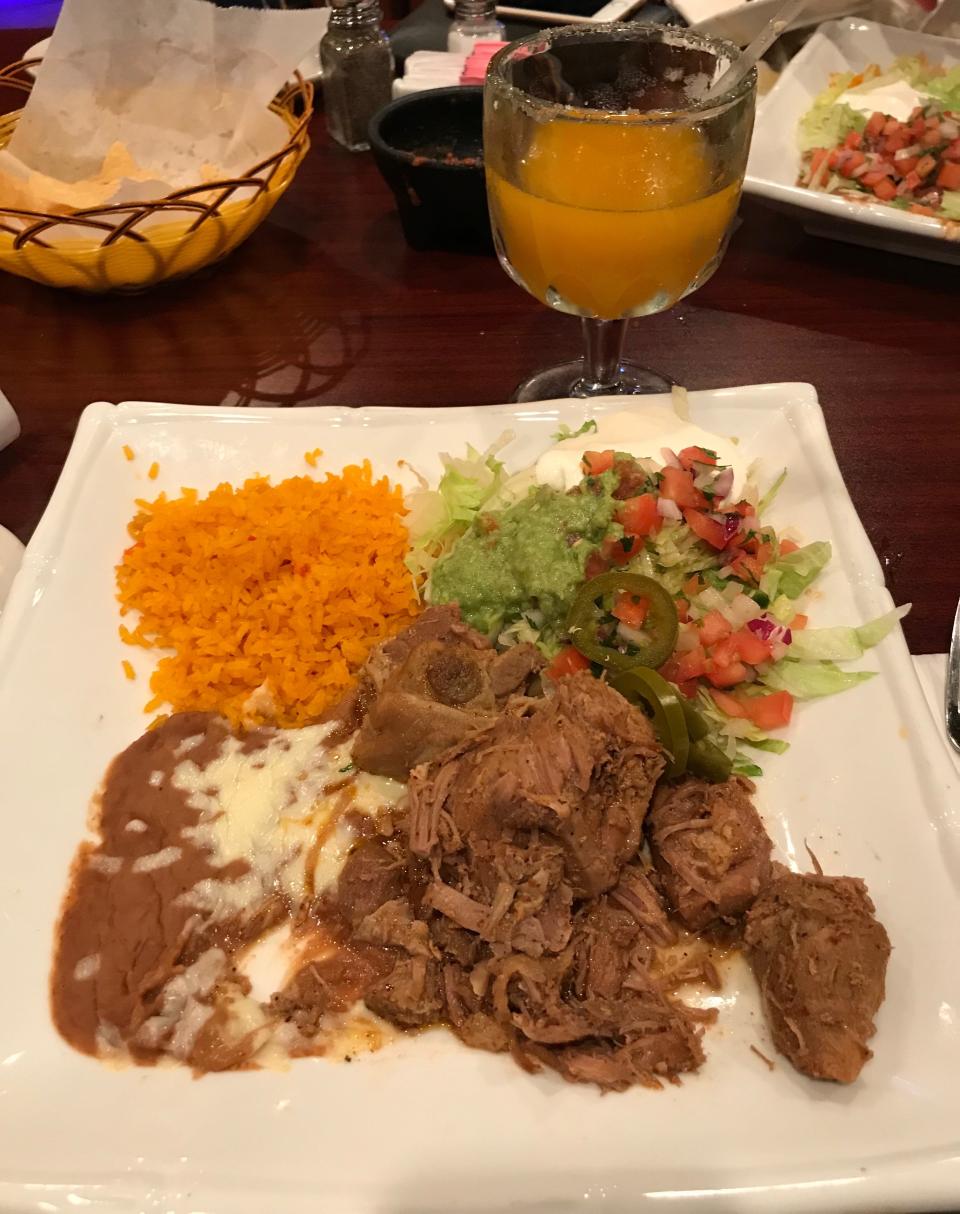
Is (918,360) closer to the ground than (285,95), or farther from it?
closer to the ground

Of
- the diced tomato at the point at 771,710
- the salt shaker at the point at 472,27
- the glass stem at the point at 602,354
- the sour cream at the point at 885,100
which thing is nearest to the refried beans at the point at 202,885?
the diced tomato at the point at 771,710

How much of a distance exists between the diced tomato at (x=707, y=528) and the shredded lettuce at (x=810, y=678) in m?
0.44

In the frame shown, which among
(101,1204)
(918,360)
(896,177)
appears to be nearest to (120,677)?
(101,1204)

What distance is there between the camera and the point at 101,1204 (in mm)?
1712

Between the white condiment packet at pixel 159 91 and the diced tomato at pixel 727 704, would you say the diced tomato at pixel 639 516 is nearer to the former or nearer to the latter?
the diced tomato at pixel 727 704

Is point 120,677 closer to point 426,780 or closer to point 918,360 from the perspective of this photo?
point 426,780

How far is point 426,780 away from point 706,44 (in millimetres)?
2784

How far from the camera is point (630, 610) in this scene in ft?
8.61

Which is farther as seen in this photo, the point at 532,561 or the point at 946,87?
the point at 946,87

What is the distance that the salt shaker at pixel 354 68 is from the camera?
199 inches

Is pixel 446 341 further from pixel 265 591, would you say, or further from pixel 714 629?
pixel 714 629

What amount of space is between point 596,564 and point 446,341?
73.1 inches

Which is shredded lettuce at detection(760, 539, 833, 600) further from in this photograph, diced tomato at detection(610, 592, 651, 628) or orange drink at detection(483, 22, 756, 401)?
orange drink at detection(483, 22, 756, 401)

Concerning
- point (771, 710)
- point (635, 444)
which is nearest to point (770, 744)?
point (771, 710)
